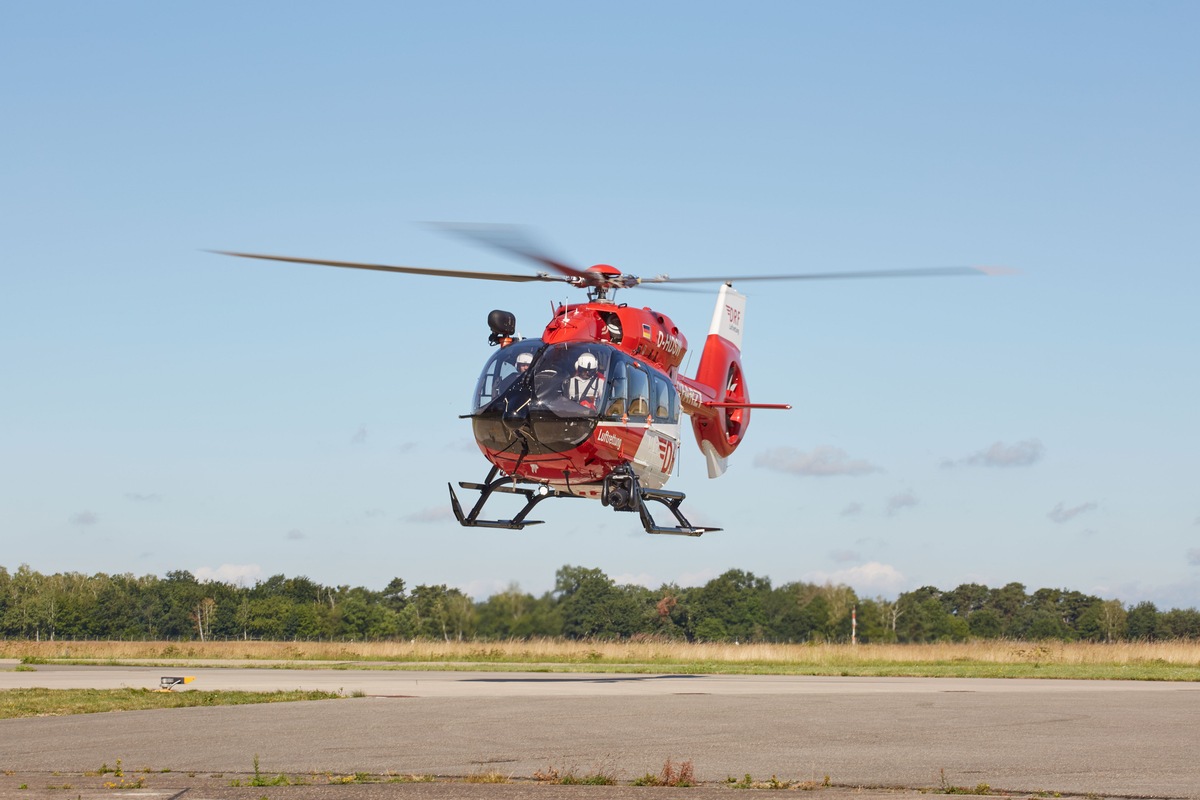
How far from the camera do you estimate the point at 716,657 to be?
143ft

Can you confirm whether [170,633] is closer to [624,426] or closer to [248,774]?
[624,426]

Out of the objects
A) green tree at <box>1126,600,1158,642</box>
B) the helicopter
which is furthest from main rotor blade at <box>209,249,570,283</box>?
green tree at <box>1126,600,1158,642</box>

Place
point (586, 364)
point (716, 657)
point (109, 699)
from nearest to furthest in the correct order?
point (109, 699)
point (586, 364)
point (716, 657)

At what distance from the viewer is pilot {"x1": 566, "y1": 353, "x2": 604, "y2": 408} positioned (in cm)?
2538

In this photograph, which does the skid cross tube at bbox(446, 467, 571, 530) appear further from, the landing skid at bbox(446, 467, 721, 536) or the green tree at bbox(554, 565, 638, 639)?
the green tree at bbox(554, 565, 638, 639)

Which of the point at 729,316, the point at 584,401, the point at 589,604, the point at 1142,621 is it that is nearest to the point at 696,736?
the point at 584,401

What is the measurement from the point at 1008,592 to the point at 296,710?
94997 millimetres

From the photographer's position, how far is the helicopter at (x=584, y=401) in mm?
25438

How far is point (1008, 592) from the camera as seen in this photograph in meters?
105

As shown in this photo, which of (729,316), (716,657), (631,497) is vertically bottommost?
(716,657)

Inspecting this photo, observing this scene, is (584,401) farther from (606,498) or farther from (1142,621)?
(1142,621)

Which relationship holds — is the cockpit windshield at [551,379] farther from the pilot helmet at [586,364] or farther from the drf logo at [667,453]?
the drf logo at [667,453]

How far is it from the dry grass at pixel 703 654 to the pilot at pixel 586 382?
17.6 meters

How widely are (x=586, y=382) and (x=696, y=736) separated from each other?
36.6ft
